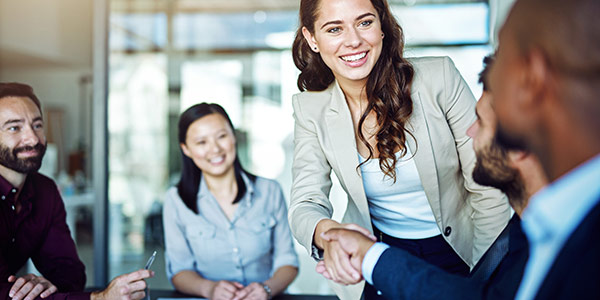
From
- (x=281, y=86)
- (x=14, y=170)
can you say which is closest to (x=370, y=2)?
(x=14, y=170)

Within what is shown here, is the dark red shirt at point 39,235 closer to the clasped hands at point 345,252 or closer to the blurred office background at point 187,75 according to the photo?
the clasped hands at point 345,252

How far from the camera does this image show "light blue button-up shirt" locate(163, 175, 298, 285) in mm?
2432

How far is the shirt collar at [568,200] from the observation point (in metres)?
0.78

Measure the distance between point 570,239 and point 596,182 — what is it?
3.7 inches

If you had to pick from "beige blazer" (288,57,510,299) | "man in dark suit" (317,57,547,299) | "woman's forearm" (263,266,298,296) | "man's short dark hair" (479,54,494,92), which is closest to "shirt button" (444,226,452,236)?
"beige blazer" (288,57,510,299)

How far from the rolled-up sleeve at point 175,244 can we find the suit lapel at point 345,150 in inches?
37.5

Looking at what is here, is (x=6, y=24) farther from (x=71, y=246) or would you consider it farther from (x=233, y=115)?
(x=71, y=246)

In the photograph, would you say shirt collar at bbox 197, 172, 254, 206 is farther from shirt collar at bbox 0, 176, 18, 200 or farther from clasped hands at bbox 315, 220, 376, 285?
clasped hands at bbox 315, 220, 376, 285

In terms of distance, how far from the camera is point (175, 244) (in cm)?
242

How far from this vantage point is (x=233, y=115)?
633 centimetres

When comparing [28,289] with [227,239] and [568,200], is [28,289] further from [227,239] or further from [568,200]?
[568,200]

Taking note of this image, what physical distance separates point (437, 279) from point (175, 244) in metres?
1.53

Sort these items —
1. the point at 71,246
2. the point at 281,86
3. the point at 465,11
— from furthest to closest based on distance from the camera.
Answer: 1. the point at 281,86
2. the point at 465,11
3. the point at 71,246

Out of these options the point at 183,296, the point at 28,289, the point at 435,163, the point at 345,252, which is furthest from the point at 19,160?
the point at 435,163
